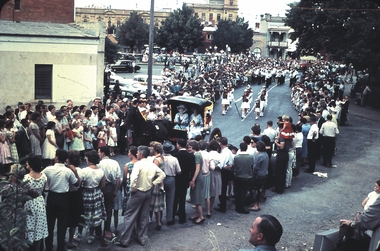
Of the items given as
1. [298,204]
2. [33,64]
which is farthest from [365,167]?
[33,64]

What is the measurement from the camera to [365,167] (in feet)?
55.9

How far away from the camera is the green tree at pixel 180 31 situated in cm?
7450

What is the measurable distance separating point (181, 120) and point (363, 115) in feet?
56.3

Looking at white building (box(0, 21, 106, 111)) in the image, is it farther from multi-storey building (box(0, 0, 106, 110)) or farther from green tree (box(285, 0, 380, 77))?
green tree (box(285, 0, 380, 77))

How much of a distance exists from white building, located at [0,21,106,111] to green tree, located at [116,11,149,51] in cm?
5239

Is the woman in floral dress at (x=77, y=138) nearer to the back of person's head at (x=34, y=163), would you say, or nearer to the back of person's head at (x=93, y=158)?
the back of person's head at (x=93, y=158)

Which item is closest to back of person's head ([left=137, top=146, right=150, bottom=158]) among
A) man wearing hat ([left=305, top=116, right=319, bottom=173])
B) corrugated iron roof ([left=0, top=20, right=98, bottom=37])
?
man wearing hat ([left=305, top=116, right=319, bottom=173])

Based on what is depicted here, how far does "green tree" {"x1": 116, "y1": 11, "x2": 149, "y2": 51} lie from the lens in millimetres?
76250

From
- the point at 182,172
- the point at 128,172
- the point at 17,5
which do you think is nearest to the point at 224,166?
the point at 182,172

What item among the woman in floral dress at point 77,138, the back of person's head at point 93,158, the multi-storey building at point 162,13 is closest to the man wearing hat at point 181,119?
the woman in floral dress at point 77,138

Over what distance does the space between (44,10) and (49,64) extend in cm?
1075

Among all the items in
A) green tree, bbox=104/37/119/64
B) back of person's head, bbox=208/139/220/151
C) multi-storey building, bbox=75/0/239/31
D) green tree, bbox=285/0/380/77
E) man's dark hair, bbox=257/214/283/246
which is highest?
multi-storey building, bbox=75/0/239/31

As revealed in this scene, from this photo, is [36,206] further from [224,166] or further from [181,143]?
[224,166]

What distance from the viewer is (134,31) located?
75.9m
